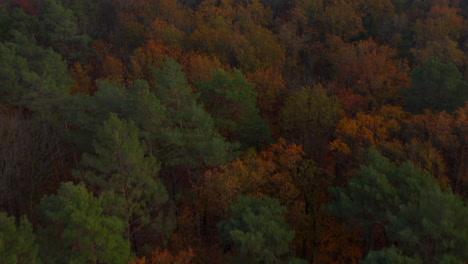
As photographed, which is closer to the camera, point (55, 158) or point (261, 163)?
point (261, 163)

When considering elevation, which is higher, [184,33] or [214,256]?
[184,33]

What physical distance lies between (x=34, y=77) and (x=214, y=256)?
59.6ft

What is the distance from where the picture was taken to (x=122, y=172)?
22.2 m

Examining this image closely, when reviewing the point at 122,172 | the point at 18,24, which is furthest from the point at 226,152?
the point at 18,24

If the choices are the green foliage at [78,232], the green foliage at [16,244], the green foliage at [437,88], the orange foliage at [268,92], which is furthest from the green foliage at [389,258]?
the orange foliage at [268,92]

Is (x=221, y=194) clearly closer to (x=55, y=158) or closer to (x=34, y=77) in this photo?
(x=55, y=158)

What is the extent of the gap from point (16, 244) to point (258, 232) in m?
10.2

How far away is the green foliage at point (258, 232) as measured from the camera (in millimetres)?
18375

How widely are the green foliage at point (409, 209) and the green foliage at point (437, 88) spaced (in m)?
12.0

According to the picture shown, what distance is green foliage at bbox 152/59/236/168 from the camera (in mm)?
25344

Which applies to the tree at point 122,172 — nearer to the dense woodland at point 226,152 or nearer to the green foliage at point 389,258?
the dense woodland at point 226,152

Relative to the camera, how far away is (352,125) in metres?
26.3

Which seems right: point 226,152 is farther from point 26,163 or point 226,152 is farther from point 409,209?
point 26,163

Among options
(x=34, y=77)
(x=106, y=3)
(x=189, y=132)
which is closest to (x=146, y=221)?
(x=189, y=132)
